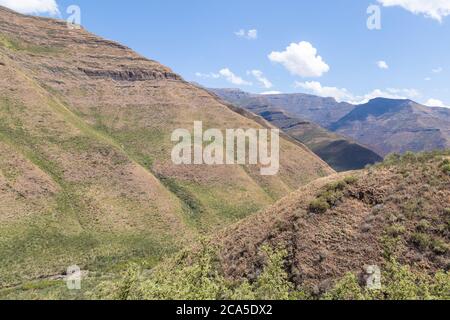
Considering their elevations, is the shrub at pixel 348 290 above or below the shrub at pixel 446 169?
below

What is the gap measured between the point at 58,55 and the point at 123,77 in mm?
23934

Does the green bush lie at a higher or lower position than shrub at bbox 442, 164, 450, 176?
lower

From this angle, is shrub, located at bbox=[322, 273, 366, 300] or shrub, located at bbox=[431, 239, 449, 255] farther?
shrub, located at bbox=[431, 239, 449, 255]

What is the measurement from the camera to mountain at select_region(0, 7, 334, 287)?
76.6 meters

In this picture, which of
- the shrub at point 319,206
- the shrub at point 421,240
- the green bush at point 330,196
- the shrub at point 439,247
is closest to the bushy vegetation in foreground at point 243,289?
the shrub at point 439,247

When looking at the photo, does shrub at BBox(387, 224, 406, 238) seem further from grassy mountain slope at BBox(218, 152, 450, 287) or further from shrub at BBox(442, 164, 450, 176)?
shrub at BBox(442, 164, 450, 176)

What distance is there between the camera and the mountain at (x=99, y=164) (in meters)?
76.6

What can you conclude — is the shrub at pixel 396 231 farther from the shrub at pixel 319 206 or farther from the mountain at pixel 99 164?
the mountain at pixel 99 164

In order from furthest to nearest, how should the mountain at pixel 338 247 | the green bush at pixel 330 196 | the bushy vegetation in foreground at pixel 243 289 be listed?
the green bush at pixel 330 196
the mountain at pixel 338 247
the bushy vegetation in foreground at pixel 243 289

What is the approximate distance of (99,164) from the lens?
104 meters

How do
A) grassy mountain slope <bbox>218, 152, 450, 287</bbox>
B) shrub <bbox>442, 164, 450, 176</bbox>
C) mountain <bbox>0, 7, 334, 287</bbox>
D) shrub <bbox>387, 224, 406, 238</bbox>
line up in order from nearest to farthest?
grassy mountain slope <bbox>218, 152, 450, 287</bbox>
shrub <bbox>387, 224, 406, 238</bbox>
shrub <bbox>442, 164, 450, 176</bbox>
mountain <bbox>0, 7, 334, 287</bbox>

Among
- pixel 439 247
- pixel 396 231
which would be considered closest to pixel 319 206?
pixel 396 231

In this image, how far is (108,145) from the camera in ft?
372

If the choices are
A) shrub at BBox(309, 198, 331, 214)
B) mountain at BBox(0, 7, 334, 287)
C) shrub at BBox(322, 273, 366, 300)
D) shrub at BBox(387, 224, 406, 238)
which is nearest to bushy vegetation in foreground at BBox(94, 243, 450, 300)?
shrub at BBox(322, 273, 366, 300)
